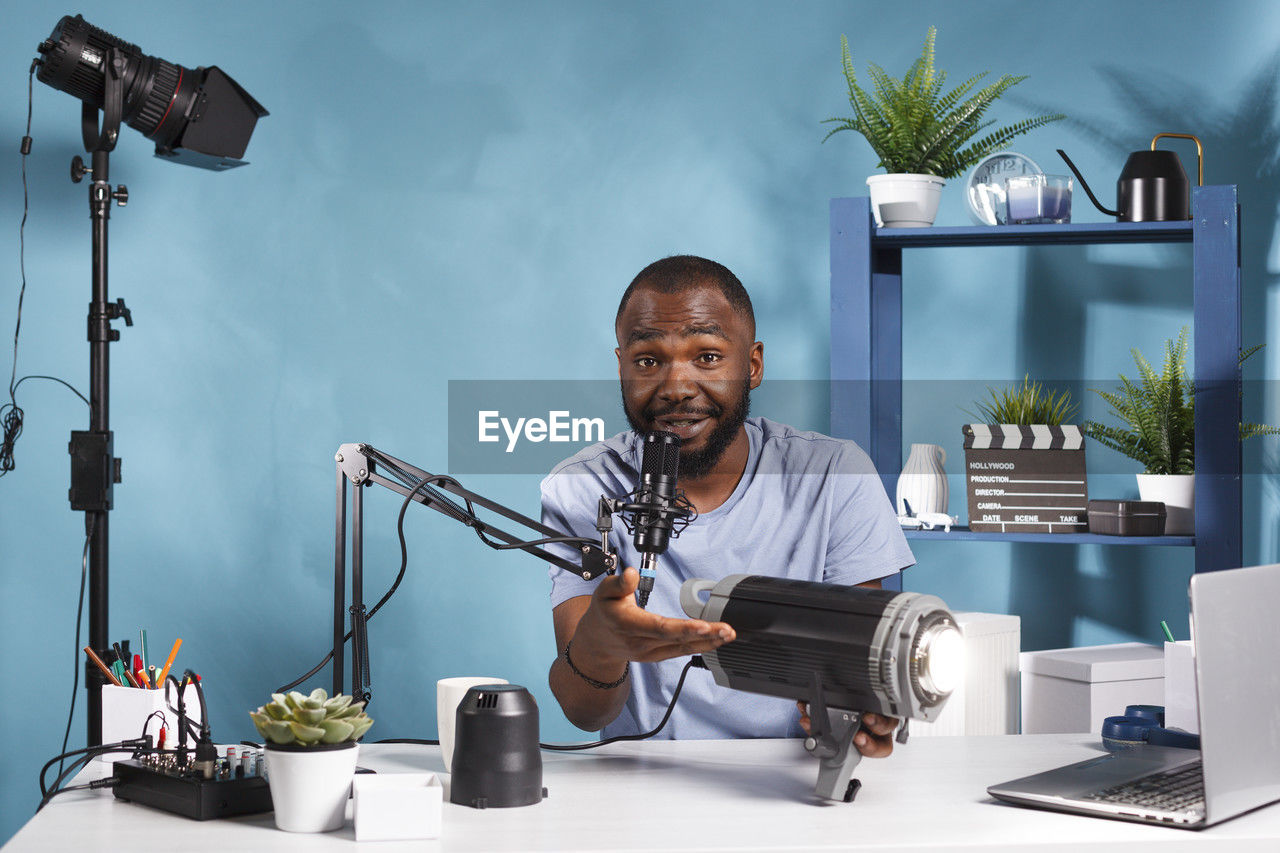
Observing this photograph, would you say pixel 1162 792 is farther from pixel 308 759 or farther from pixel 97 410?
pixel 97 410

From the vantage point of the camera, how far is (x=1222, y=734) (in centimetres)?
113

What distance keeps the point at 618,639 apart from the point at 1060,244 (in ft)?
6.03

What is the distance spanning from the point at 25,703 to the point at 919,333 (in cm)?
232

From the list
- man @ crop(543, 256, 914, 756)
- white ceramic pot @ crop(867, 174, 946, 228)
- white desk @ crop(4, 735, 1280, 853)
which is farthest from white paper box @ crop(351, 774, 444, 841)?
white ceramic pot @ crop(867, 174, 946, 228)

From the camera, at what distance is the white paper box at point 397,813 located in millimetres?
1104

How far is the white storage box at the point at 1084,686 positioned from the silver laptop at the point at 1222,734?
105cm

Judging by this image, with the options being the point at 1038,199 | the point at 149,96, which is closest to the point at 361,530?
the point at 149,96

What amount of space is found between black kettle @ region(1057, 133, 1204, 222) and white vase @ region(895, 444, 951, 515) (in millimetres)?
621

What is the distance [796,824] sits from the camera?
3.75ft

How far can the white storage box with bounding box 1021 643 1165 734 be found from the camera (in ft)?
7.44

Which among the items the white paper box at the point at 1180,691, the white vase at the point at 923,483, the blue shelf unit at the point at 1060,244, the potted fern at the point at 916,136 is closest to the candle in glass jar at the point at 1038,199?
the blue shelf unit at the point at 1060,244

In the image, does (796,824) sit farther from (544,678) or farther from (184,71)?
(184,71)

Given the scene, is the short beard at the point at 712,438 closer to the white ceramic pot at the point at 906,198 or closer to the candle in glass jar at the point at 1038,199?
the white ceramic pot at the point at 906,198

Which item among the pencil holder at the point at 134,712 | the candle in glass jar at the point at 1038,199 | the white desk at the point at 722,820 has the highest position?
the candle in glass jar at the point at 1038,199
